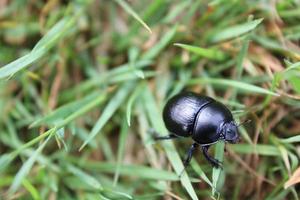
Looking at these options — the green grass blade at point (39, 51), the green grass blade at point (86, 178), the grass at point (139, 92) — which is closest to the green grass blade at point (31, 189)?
the grass at point (139, 92)

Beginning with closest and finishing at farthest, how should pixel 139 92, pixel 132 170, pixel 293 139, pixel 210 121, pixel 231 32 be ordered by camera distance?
1. pixel 293 139
2. pixel 210 121
3. pixel 132 170
4. pixel 231 32
5. pixel 139 92

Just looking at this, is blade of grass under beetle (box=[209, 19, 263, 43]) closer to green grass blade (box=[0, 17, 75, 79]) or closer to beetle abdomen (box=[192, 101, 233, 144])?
beetle abdomen (box=[192, 101, 233, 144])

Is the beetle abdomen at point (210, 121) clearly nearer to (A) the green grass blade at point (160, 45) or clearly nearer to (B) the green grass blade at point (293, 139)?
(B) the green grass blade at point (293, 139)

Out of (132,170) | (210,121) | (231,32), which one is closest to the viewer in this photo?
(210,121)

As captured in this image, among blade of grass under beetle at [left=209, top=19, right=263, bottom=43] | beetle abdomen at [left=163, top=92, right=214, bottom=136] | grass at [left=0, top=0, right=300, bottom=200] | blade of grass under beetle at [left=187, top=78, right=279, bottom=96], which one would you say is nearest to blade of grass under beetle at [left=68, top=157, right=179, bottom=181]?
grass at [left=0, top=0, right=300, bottom=200]

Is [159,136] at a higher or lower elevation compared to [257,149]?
higher

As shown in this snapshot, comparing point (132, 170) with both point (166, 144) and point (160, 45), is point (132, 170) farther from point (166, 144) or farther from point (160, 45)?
point (160, 45)

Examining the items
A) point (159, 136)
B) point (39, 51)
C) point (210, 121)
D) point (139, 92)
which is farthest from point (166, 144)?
point (39, 51)

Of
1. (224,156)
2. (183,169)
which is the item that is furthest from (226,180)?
(183,169)
